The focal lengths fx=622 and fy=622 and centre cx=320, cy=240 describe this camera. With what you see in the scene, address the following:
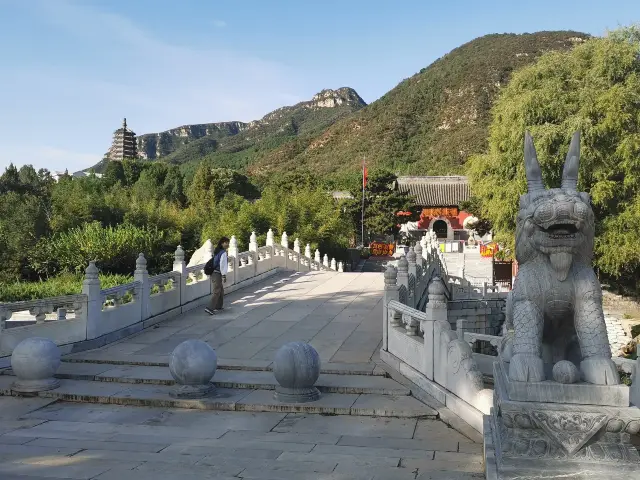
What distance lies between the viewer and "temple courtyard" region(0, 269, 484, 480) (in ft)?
15.8

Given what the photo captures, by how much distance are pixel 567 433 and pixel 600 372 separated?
44 centimetres

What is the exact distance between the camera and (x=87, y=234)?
19.5m

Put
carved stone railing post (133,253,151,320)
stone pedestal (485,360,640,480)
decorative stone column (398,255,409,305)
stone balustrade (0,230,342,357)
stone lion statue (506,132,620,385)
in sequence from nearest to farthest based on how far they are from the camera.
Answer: stone pedestal (485,360,640,480), stone lion statue (506,132,620,385), stone balustrade (0,230,342,357), decorative stone column (398,255,409,305), carved stone railing post (133,253,151,320)

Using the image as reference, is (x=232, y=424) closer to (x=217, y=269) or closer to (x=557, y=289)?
(x=557, y=289)

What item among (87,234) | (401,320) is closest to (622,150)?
(401,320)

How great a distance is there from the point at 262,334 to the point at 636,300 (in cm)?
1536

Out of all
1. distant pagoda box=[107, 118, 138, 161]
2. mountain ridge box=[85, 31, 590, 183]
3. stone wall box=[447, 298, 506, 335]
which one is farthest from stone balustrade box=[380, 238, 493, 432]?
distant pagoda box=[107, 118, 138, 161]

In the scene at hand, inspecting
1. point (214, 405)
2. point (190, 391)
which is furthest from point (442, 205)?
point (214, 405)

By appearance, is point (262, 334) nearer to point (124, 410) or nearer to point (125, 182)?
point (124, 410)

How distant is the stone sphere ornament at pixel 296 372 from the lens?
21.2ft

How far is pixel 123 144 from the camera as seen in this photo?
74188 mm

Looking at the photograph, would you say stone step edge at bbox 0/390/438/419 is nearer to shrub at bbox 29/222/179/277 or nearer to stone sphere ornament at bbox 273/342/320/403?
stone sphere ornament at bbox 273/342/320/403

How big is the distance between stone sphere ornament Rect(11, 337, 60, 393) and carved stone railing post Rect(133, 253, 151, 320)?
11.0ft

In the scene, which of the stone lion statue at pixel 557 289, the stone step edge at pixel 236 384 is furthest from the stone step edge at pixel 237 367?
the stone lion statue at pixel 557 289
